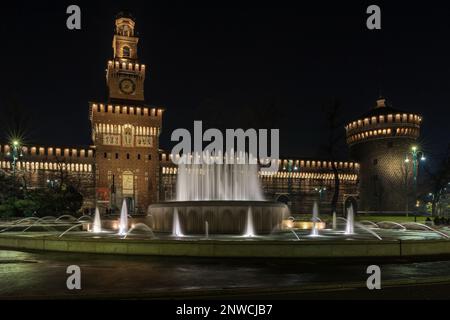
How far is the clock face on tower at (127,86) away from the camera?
7019 centimetres

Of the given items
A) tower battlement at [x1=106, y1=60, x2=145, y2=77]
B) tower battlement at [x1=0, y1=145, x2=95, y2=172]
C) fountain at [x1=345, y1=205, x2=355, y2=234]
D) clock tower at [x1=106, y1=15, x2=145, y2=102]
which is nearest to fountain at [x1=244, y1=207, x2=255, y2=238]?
fountain at [x1=345, y1=205, x2=355, y2=234]

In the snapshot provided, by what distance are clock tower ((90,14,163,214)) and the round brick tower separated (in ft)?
114

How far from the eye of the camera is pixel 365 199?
70.3 m

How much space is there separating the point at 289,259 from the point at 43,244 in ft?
23.8

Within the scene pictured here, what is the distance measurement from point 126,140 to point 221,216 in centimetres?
5265

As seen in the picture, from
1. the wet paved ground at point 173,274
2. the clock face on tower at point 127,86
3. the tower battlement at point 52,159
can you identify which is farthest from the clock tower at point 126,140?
the wet paved ground at point 173,274

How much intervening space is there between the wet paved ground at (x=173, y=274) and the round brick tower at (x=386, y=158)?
5874cm

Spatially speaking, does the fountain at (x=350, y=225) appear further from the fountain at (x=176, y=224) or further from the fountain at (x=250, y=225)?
the fountain at (x=176, y=224)

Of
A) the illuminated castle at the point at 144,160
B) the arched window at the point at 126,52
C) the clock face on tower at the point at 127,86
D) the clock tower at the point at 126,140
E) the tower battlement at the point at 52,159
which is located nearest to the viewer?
the tower battlement at the point at 52,159

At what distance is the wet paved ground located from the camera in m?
6.81

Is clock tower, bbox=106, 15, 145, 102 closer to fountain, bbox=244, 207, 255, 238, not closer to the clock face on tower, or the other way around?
the clock face on tower

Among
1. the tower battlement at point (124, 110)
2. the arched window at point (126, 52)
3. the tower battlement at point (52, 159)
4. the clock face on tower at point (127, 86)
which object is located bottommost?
the tower battlement at point (52, 159)

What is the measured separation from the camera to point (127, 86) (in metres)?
70.6
